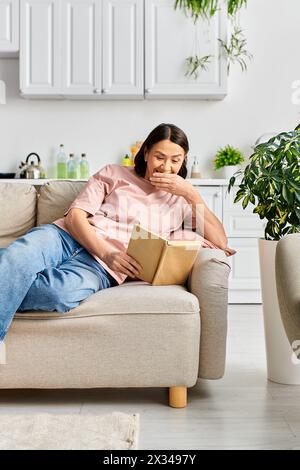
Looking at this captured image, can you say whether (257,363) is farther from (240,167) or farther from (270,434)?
(240,167)

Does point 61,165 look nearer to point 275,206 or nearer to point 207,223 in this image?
point 207,223

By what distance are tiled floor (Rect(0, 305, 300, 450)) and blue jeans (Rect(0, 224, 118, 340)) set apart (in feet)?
1.25

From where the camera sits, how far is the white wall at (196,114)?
16.4 ft

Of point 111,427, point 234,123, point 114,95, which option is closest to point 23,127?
point 114,95

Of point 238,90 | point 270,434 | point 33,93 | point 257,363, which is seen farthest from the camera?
point 238,90

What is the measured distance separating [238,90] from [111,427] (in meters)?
3.50

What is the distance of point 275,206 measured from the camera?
257cm

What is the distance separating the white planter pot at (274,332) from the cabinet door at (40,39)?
2637 mm

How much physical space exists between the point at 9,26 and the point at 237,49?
166 cm

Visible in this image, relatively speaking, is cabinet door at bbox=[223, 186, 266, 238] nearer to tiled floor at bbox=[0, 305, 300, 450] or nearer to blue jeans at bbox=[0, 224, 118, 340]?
tiled floor at bbox=[0, 305, 300, 450]

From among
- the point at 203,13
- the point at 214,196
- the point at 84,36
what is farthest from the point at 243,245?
the point at 84,36

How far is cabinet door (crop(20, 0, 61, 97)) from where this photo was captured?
15.4 feet

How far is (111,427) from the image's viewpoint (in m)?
2.09

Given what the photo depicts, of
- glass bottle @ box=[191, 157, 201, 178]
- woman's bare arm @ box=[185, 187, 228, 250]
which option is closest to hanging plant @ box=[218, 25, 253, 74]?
glass bottle @ box=[191, 157, 201, 178]
